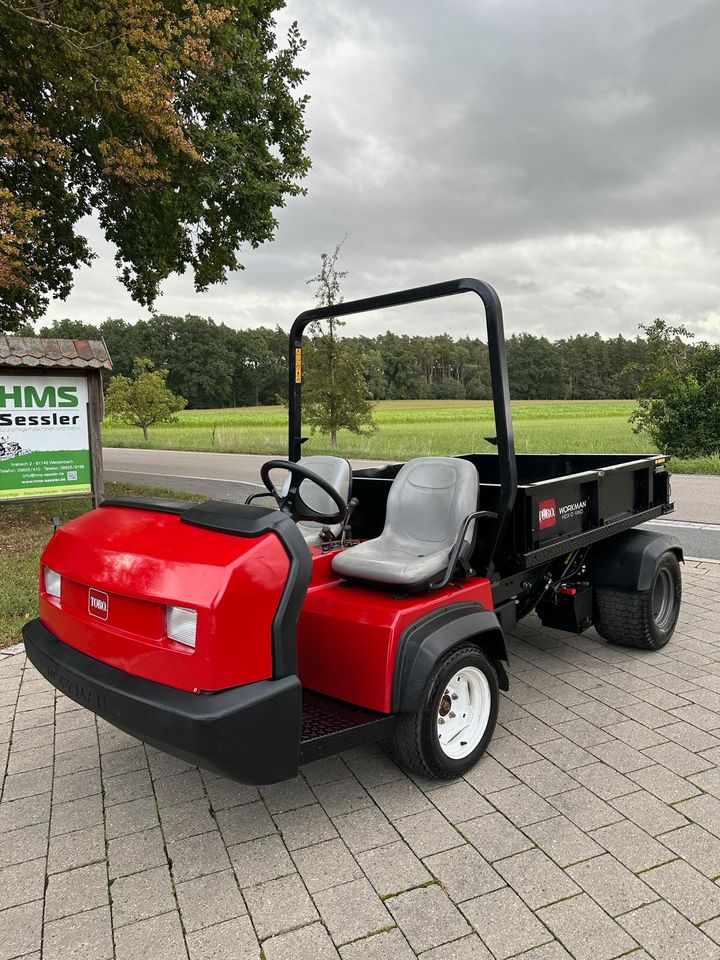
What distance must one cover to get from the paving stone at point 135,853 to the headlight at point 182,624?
89cm

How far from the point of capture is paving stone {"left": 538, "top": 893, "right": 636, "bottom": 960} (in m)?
1.95

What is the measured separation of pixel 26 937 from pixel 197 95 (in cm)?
1054

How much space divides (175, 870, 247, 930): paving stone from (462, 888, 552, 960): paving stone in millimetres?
733

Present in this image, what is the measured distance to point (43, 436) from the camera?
8.08 m

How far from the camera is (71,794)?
9.41ft

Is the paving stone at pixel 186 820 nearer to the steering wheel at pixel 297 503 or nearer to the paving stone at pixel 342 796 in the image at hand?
the paving stone at pixel 342 796

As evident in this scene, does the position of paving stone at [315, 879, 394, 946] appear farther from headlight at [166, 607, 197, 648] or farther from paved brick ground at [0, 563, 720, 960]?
headlight at [166, 607, 197, 648]

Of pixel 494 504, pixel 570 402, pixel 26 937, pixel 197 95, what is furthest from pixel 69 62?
pixel 570 402

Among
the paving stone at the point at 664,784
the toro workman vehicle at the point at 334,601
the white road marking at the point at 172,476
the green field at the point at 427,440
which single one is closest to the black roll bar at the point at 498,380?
the toro workman vehicle at the point at 334,601

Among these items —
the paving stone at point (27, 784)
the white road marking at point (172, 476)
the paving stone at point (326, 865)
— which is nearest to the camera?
the paving stone at point (326, 865)

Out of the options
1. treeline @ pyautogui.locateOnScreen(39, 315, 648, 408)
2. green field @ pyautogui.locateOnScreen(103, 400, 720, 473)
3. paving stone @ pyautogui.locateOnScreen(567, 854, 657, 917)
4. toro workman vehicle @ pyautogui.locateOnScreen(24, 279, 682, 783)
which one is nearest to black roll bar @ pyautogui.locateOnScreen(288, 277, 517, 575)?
toro workman vehicle @ pyautogui.locateOnScreen(24, 279, 682, 783)

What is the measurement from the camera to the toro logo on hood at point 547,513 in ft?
11.1

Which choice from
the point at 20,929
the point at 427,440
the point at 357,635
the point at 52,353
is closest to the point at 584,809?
the point at 357,635

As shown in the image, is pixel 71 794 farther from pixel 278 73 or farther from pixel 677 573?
pixel 278 73
